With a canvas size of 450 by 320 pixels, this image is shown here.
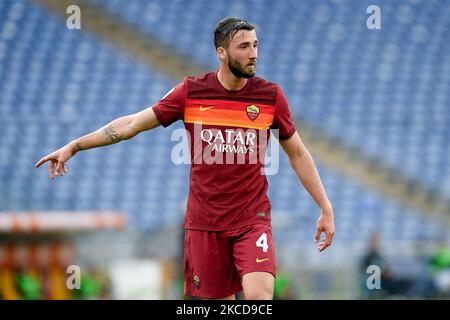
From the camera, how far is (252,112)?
5.41m

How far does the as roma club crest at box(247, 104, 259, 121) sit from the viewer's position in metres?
5.41

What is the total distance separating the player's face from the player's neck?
0.34ft

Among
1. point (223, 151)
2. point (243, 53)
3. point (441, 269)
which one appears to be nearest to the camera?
point (243, 53)

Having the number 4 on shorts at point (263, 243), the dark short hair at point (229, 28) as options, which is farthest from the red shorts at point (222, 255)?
the dark short hair at point (229, 28)

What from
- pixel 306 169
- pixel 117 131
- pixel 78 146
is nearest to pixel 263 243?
pixel 306 169

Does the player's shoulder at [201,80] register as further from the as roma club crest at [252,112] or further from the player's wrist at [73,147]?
the player's wrist at [73,147]

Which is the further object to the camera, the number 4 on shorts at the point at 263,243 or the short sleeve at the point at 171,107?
the short sleeve at the point at 171,107

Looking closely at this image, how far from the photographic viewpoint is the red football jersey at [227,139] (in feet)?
17.7

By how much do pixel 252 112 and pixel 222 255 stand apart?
908 mm

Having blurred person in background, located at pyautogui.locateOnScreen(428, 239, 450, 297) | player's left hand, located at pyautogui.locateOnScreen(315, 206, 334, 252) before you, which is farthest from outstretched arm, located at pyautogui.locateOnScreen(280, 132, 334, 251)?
blurred person in background, located at pyautogui.locateOnScreen(428, 239, 450, 297)

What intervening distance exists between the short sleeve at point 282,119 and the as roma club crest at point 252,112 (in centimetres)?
13

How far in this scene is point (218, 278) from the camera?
17.9 ft

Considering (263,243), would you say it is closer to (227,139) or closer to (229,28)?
(227,139)
